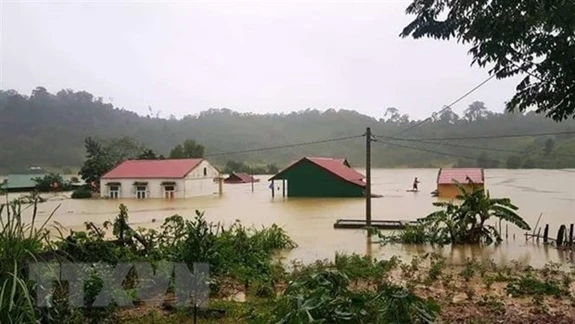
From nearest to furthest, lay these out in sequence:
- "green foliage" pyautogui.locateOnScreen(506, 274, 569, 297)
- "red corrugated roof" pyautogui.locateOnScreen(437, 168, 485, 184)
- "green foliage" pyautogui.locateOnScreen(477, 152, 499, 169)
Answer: "green foliage" pyautogui.locateOnScreen(506, 274, 569, 297), "red corrugated roof" pyautogui.locateOnScreen(437, 168, 485, 184), "green foliage" pyautogui.locateOnScreen(477, 152, 499, 169)

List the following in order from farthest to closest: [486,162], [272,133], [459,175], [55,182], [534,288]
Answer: [272,133], [486,162], [55,182], [459,175], [534,288]

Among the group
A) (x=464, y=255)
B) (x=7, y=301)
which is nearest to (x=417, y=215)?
(x=464, y=255)

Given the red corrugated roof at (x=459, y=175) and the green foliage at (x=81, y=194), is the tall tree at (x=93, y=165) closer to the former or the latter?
the green foliage at (x=81, y=194)

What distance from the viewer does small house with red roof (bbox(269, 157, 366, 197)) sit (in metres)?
28.4

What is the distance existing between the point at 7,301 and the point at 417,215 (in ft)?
57.7

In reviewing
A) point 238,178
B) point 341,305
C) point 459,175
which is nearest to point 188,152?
point 238,178

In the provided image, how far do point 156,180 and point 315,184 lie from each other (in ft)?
32.7

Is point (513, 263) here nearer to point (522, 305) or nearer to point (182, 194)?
point (522, 305)

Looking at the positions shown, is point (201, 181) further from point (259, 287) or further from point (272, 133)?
point (272, 133)

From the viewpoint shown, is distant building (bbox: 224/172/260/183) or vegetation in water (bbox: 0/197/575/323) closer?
vegetation in water (bbox: 0/197/575/323)

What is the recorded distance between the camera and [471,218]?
11.5m

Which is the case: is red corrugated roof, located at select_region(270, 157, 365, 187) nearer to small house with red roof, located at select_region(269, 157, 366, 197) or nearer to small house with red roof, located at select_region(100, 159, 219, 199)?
small house with red roof, located at select_region(269, 157, 366, 197)
